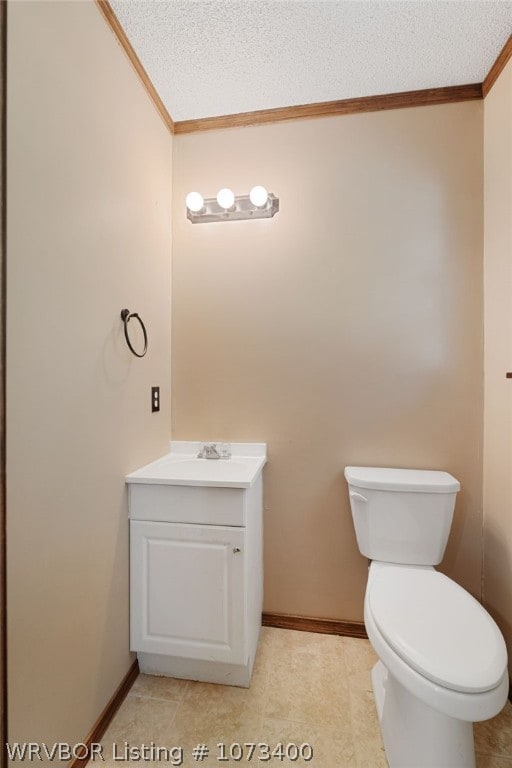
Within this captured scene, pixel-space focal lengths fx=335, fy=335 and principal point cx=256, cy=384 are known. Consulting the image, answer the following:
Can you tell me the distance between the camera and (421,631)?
969mm

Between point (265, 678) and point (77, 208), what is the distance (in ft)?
6.13

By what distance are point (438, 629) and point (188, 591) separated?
856 millimetres

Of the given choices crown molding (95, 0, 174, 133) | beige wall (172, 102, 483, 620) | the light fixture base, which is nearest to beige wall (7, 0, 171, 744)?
crown molding (95, 0, 174, 133)

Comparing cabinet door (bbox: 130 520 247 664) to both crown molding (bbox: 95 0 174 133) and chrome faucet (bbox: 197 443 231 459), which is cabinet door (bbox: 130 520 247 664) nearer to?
chrome faucet (bbox: 197 443 231 459)

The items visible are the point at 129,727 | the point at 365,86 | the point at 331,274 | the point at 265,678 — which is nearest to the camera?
the point at 129,727

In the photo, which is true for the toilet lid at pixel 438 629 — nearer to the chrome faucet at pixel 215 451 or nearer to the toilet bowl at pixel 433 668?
the toilet bowl at pixel 433 668

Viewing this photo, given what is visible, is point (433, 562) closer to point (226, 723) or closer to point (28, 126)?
point (226, 723)

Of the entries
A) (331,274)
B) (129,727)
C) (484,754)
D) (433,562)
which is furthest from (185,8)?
(484,754)

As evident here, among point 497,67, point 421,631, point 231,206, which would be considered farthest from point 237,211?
point 421,631

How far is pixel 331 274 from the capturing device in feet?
5.33

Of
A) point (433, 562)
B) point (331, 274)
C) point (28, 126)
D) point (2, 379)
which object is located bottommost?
point (433, 562)

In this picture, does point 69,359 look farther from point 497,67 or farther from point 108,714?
point 497,67

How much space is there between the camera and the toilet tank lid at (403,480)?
1.35 metres

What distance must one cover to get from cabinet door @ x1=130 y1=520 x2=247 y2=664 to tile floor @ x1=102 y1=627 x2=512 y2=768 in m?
0.15
